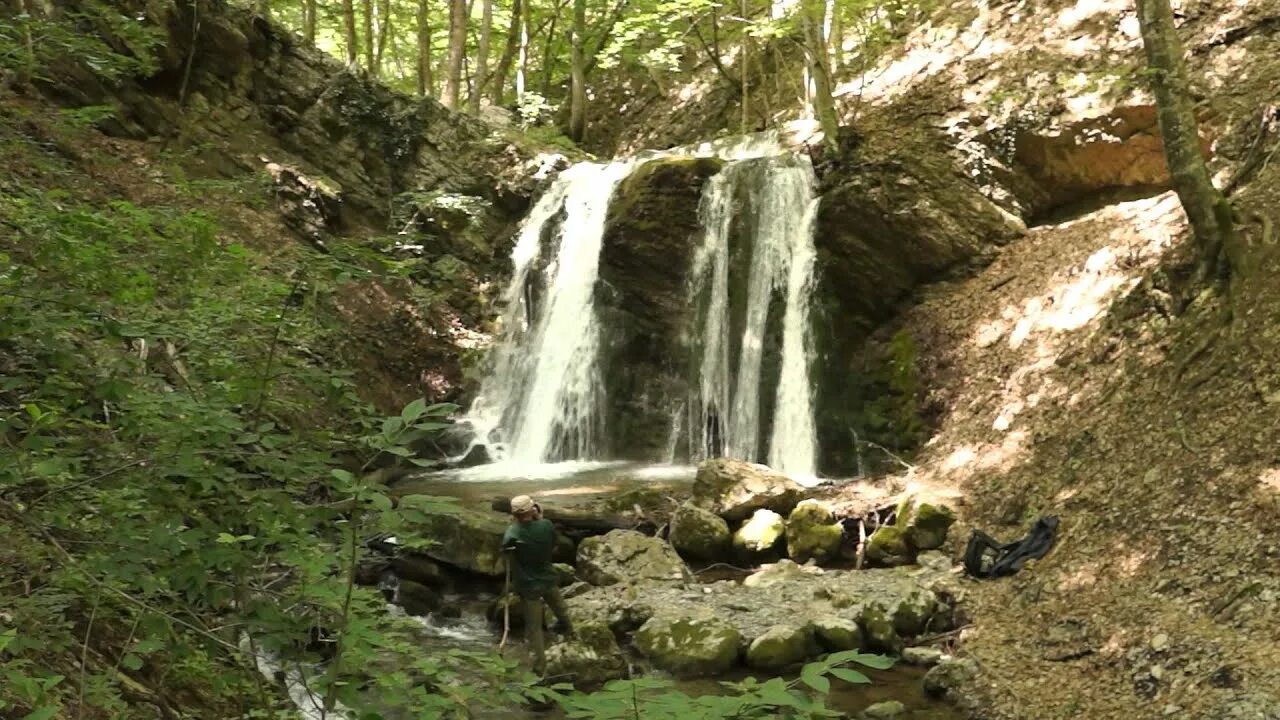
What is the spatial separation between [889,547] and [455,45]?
45.5 feet

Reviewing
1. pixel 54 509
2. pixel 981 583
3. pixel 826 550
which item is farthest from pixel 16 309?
pixel 826 550

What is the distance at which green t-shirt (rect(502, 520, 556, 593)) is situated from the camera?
6.79 m

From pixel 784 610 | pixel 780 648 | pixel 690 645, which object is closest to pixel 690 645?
pixel 690 645

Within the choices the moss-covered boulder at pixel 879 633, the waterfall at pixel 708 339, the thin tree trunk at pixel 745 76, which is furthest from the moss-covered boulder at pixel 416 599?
the thin tree trunk at pixel 745 76

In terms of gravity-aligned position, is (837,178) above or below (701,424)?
above

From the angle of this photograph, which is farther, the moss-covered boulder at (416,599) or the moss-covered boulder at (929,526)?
the moss-covered boulder at (929,526)

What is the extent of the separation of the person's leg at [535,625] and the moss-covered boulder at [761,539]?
3.16m

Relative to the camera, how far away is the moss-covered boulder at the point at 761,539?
942 cm

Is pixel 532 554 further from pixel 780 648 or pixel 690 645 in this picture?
pixel 780 648

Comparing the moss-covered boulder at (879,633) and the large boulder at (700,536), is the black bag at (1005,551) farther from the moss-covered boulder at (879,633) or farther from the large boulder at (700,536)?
the large boulder at (700,536)

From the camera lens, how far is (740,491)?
10008 millimetres

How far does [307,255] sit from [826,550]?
7124 millimetres

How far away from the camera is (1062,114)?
12.5m

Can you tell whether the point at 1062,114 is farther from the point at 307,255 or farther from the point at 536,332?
the point at 307,255
